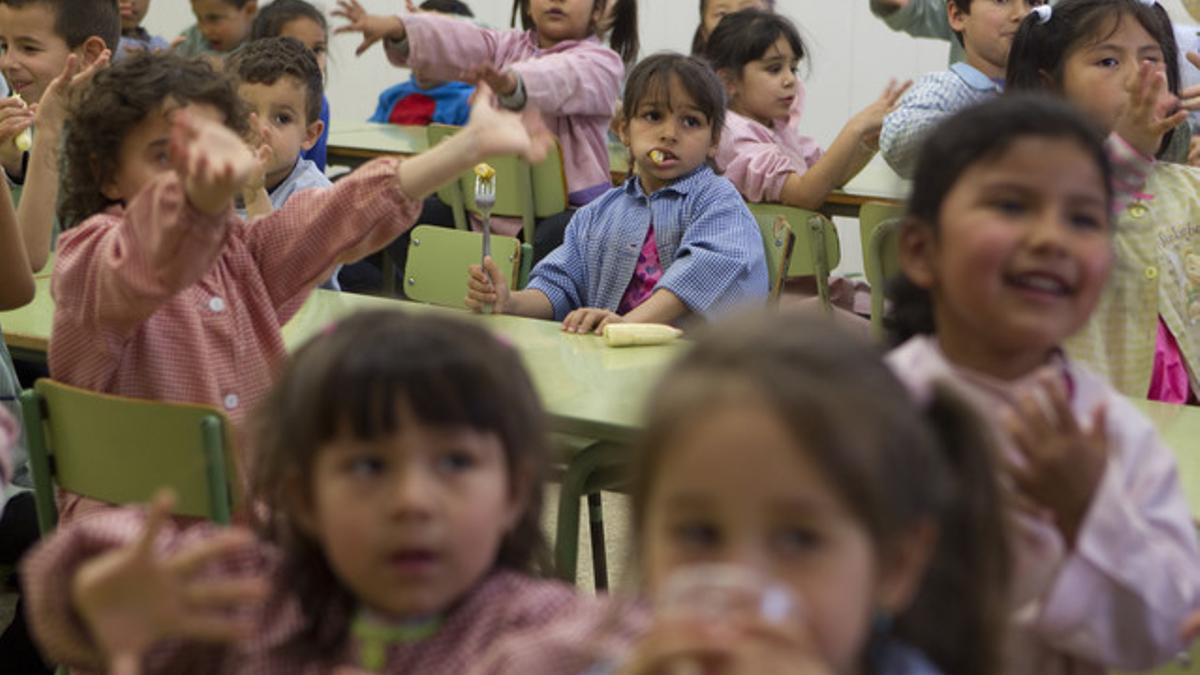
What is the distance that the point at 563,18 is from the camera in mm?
4887

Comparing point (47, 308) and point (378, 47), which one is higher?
point (47, 308)

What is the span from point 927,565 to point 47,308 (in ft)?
7.24

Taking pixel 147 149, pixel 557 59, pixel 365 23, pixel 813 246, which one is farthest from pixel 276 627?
pixel 365 23

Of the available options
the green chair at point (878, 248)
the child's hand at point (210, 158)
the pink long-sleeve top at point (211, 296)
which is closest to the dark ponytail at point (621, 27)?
the green chair at point (878, 248)

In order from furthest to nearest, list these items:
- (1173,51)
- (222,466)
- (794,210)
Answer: (794,210) → (1173,51) → (222,466)

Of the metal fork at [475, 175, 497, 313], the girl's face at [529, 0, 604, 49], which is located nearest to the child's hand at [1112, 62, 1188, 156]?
the metal fork at [475, 175, 497, 313]

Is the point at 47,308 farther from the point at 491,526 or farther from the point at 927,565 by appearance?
the point at 927,565

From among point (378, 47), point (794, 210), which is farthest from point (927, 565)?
point (378, 47)

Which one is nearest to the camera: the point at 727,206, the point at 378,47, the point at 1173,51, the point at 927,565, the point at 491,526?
the point at 927,565

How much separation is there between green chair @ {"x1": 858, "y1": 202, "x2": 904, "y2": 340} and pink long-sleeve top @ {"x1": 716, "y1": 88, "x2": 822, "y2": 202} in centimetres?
106

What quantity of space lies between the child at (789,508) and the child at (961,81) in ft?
6.28

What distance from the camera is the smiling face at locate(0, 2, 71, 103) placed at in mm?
4031

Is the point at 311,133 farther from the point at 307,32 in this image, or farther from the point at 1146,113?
the point at 1146,113

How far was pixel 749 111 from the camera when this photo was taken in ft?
15.7
